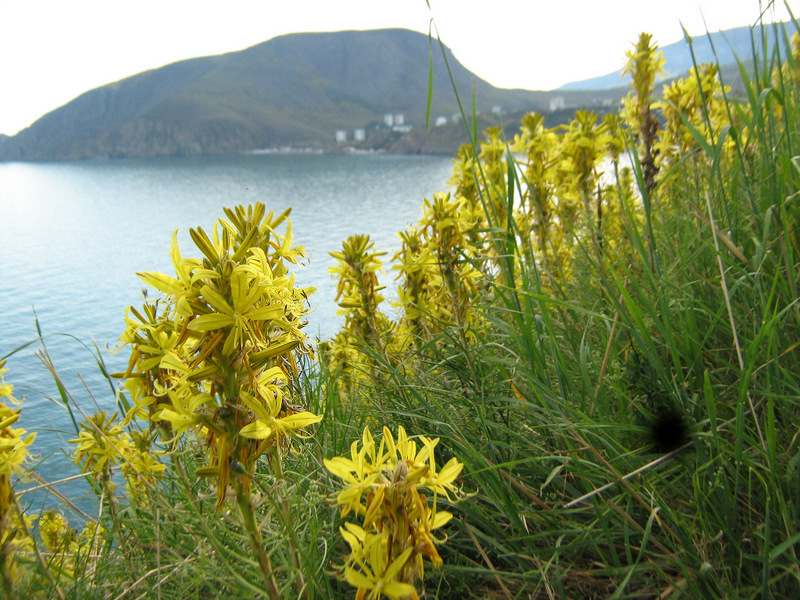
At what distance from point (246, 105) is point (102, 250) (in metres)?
135

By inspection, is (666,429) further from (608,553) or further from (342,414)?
(342,414)

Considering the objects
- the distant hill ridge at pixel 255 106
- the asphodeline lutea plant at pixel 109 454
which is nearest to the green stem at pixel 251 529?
the asphodeline lutea plant at pixel 109 454

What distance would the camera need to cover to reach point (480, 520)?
1.56 m

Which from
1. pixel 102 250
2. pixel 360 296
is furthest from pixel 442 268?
pixel 102 250

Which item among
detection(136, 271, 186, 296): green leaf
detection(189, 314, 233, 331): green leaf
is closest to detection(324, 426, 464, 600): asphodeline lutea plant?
detection(189, 314, 233, 331): green leaf

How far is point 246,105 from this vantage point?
141875 mm

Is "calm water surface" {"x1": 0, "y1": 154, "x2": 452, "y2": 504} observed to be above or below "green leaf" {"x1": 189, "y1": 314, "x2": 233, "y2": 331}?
below

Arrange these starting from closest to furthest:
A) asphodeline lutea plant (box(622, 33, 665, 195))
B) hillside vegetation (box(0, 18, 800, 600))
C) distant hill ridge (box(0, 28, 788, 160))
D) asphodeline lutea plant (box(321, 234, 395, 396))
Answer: hillside vegetation (box(0, 18, 800, 600)) < asphodeline lutea plant (box(321, 234, 395, 396)) < asphodeline lutea plant (box(622, 33, 665, 195)) < distant hill ridge (box(0, 28, 788, 160))

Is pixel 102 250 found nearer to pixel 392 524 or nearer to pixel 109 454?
pixel 109 454

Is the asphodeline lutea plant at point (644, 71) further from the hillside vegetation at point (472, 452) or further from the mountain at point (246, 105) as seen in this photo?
the mountain at point (246, 105)

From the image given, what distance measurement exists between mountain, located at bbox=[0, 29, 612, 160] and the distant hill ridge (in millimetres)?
273

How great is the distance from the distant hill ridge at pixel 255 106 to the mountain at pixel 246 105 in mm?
273

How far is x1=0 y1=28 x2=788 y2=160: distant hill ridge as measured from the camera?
11681 centimetres

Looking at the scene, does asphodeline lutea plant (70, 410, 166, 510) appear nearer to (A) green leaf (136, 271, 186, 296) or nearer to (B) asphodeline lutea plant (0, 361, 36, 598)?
(B) asphodeline lutea plant (0, 361, 36, 598)
